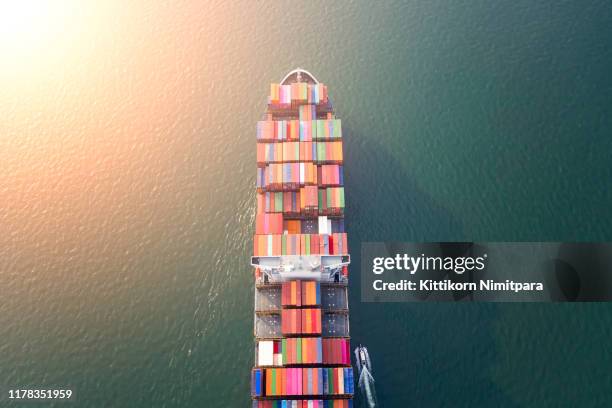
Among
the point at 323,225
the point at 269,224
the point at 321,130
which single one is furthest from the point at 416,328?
the point at 321,130

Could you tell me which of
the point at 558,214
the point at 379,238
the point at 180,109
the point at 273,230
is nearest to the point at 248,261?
the point at 273,230

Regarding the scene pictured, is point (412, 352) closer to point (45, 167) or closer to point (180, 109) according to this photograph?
point (180, 109)

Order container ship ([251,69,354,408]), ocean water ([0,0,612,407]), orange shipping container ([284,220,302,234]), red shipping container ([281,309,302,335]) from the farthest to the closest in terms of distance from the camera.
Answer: orange shipping container ([284,220,302,234]) < ocean water ([0,0,612,407]) < red shipping container ([281,309,302,335]) < container ship ([251,69,354,408])

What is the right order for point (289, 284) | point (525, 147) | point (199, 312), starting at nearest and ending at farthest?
point (289, 284) < point (199, 312) < point (525, 147)

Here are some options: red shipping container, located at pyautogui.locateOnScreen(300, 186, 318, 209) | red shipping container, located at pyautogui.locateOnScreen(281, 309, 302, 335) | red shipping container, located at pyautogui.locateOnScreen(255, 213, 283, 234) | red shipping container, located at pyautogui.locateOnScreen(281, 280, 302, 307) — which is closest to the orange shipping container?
red shipping container, located at pyautogui.locateOnScreen(255, 213, 283, 234)

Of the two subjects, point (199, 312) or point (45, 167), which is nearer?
point (199, 312)

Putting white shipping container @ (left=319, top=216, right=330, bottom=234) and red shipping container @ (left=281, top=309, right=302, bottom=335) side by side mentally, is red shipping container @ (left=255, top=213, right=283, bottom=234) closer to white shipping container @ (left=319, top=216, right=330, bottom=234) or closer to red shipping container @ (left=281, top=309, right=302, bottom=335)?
white shipping container @ (left=319, top=216, right=330, bottom=234)

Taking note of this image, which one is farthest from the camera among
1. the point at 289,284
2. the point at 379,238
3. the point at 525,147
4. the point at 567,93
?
the point at 567,93
